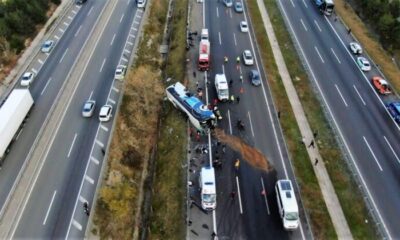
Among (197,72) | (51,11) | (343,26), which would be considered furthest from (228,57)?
(51,11)

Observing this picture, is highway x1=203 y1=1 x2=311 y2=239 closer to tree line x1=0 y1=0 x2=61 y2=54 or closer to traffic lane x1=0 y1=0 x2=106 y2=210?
traffic lane x1=0 y1=0 x2=106 y2=210

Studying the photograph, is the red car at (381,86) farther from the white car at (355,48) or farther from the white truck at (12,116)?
the white truck at (12,116)

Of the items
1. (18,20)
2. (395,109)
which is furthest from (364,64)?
(18,20)

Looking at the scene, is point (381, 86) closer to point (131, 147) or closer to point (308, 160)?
point (308, 160)

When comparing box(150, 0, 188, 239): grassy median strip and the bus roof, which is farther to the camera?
box(150, 0, 188, 239): grassy median strip

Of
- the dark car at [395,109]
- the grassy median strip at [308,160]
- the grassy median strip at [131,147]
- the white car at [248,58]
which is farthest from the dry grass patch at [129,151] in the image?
the dark car at [395,109]

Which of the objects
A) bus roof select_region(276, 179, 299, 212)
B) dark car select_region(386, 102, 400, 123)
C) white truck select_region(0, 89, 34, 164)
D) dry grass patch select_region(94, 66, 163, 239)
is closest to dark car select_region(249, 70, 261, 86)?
dry grass patch select_region(94, 66, 163, 239)
